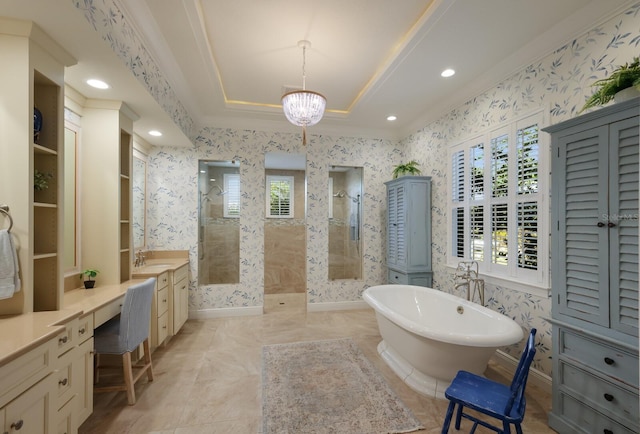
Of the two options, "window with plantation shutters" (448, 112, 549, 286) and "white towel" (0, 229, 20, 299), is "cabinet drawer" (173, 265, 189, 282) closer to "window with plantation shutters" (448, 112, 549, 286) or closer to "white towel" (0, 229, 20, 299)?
"white towel" (0, 229, 20, 299)

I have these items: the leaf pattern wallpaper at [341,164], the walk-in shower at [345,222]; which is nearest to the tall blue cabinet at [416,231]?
the leaf pattern wallpaper at [341,164]

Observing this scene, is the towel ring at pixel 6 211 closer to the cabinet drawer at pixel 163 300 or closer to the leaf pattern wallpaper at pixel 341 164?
the leaf pattern wallpaper at pixel 341 164

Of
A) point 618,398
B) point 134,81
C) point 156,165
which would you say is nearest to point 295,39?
point 134,81

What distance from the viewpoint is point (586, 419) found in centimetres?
169

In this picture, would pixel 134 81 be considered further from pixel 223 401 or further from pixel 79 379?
pixel 223 401

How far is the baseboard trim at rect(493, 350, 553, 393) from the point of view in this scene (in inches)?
91.2

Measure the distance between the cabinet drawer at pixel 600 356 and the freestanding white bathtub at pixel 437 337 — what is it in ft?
0.83

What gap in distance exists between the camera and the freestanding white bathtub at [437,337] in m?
2.06

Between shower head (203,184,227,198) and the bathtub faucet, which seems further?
shower head (203,184,227,198)

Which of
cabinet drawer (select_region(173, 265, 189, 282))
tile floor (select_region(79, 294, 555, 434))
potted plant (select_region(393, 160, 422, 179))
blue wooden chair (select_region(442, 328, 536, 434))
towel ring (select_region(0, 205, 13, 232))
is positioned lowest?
tile floor (select_region(79, 294, 555, 434))

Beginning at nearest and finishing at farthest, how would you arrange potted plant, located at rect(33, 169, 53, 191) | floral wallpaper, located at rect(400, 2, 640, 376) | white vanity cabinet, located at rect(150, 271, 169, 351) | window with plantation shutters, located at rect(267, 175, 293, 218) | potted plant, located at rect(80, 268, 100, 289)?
potted plant, located at rect(33, 169, 53, 191), floral wallpaper, located at rect(400, 2, 640, 376), potted plant, located at rect(80, 268, 100, 289), white vanity cabinet, located at rect(150, 271, 169, 351), window with plantation shutters, located at rect(267, 175, 293, 218)

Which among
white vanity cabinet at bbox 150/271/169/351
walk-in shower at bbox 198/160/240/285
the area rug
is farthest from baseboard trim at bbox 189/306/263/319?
the area rug

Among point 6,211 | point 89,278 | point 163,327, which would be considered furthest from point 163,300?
point 6,211

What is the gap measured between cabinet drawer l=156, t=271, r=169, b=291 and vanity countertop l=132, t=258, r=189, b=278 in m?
0.04
